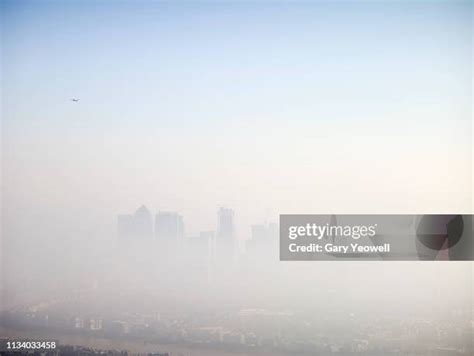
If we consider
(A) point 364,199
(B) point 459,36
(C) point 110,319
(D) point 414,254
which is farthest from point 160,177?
(B) point 459,36

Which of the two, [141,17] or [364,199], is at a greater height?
[141,17]

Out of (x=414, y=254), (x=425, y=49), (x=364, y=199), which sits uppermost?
(x=425, y=49)

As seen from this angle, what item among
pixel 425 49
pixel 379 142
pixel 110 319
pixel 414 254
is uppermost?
pixel 425 49

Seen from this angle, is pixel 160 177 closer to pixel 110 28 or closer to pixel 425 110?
pixel 110 28

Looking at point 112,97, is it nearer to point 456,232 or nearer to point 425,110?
point 425,110

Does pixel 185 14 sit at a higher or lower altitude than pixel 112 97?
higher

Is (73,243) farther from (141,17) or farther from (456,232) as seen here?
(456,232)

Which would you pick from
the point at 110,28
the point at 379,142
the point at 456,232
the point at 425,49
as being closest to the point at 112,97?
the point at 110,28

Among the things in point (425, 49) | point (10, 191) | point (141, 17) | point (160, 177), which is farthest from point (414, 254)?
point (10, 191)
